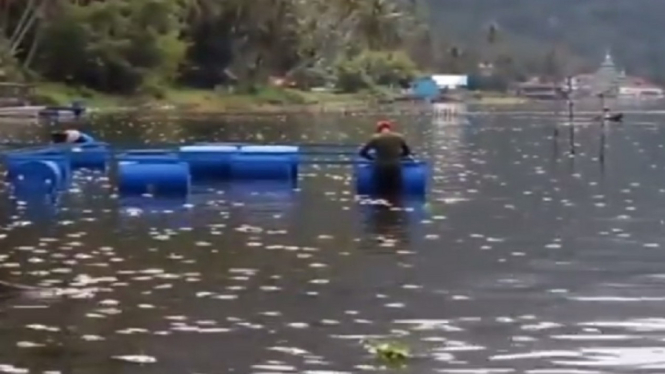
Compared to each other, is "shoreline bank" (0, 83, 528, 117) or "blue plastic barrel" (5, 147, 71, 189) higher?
"blue plastic barrel" (5, 147, 71, 189)

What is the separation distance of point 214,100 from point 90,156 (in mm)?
70024

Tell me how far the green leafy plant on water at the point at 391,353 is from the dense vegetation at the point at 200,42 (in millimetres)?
77948

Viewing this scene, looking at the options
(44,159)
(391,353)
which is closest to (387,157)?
(44,159)

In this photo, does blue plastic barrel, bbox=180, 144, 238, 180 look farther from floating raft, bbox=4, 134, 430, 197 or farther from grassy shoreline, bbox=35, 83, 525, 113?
grassy shoreline, bbox=35, 83, 525, 113

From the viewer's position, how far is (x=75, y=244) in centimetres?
2367

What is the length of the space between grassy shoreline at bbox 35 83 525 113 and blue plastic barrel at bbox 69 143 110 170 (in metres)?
48.8

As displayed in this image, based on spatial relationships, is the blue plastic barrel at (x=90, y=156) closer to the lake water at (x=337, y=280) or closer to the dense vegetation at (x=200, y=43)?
the lake water at (x=337, y=280)

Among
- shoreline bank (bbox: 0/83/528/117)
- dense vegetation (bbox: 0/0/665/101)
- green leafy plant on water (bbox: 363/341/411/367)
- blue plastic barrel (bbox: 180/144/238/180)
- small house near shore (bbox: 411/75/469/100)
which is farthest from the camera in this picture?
small house near shore (bbox: 411/75/469/100)

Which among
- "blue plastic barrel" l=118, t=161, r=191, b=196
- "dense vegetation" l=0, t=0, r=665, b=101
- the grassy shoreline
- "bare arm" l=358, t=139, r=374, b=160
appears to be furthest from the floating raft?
"dense vegetation" l=0, t=0, r=665, b=101

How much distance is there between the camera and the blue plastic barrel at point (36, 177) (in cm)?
3209

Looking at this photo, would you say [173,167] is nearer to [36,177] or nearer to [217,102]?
[36,177]

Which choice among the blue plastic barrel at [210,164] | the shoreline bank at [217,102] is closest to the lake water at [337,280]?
the blue plastic barrel at [210,164]

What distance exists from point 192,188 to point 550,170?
44.3ft

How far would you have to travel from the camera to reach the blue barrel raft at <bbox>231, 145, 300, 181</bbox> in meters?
36.0
